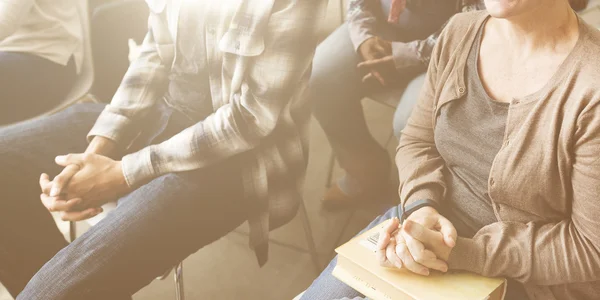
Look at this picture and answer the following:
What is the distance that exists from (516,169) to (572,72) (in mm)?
168

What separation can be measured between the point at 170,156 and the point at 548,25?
31.4 inches

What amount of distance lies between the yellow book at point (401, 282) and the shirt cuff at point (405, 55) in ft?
2.31

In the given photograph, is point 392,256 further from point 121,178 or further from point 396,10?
point 396,10

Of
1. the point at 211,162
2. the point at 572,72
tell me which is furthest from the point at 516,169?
the point at 211,162

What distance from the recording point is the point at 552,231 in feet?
2.61

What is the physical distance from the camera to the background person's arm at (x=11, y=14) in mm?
1477

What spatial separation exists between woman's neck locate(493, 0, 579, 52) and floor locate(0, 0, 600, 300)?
1089 mm

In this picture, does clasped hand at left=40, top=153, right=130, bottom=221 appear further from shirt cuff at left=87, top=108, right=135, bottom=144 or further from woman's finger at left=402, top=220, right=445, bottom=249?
woman's finger at left=402, top=220, right=445, bottom=249

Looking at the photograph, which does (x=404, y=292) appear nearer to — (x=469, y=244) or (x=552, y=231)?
(x=469, y=244)

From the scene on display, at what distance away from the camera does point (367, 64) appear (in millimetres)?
1479

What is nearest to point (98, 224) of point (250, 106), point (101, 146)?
point (101, 146)

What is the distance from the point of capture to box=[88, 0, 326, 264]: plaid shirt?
105 cm

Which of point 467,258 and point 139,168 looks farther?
point 139,168

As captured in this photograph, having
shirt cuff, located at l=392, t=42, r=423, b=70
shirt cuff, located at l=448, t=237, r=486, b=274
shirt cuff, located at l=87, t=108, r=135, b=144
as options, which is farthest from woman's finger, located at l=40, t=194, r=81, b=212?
shirt cuff, located at l=392, t=42, r=423, b=70
